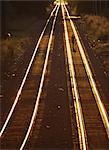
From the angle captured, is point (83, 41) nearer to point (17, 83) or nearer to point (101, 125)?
point (17, 83)

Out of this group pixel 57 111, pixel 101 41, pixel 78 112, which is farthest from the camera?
pixel 101 41

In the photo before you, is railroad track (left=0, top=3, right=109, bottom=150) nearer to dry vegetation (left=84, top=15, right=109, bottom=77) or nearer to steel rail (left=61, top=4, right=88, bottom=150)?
steel rail (left=61, top=4, right=88, bottom=150)

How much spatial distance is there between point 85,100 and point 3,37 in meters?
23.3

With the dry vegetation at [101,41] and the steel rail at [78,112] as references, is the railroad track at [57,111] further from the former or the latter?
the dry vegetation at [101,41]

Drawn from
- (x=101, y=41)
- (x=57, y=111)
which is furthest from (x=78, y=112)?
(x=101, y=41)

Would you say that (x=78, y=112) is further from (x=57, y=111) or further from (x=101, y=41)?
(x=101, y=41)

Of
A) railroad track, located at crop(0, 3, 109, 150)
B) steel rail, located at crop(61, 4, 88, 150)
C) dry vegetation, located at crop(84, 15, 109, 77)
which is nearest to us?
steel rail, located at crop(61, 4, 88, 150)

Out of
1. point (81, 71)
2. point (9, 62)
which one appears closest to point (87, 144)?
point (81, 71)

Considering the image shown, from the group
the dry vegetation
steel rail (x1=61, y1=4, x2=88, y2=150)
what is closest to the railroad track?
steel rail (x1=61, y1=4, x2=88, y2=150)

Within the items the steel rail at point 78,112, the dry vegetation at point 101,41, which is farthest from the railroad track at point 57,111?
the dry vegetation at point 101,41

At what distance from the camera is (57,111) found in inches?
692

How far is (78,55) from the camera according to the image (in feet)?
100

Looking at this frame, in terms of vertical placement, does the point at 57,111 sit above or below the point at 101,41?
below

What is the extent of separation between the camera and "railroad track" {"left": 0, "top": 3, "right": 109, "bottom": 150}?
563 inches
